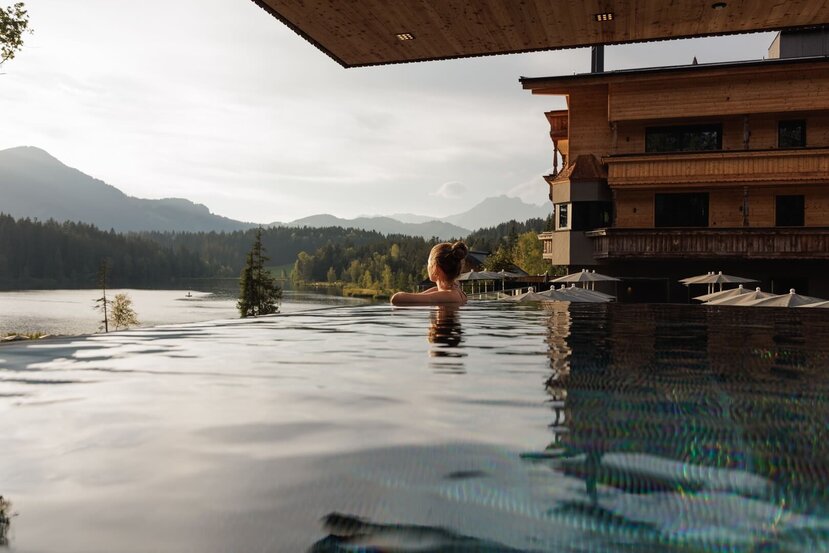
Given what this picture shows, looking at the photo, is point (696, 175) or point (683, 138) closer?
point (696, 175)

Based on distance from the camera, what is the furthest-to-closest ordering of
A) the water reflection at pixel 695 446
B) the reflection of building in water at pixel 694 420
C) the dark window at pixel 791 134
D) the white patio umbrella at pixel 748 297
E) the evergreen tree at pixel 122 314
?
the evergreen tree at pixel 122 314
the dark window at pixel 791 134
the white patio umbrella at pixel 748 297
the reflection of building in water at pixel 694 420
the water reflection at pixel 695 446

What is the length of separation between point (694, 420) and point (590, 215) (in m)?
29.3

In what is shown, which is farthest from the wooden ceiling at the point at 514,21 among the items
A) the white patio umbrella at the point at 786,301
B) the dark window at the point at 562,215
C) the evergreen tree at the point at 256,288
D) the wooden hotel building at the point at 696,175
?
the evergreen tree at the point at 256,288

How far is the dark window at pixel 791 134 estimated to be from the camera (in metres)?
28.2

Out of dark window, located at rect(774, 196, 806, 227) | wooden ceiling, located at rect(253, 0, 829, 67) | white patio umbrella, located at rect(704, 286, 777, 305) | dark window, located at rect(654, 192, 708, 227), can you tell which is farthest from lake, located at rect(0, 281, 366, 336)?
wooden ceiling, located at rect(253, 0, 829, 67)

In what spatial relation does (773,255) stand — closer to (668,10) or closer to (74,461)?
(668,10)

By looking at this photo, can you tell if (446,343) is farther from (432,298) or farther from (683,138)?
(683,138)

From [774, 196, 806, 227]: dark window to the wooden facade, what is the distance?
0.15ft

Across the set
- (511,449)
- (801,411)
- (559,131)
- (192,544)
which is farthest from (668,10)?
(559,131)

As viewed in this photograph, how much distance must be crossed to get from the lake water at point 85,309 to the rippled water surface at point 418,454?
8539 cm

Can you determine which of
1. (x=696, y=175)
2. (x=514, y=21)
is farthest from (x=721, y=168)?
(x=514, y=21)

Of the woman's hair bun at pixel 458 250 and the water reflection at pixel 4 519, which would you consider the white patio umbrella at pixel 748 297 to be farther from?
the water reflection at pixel 4 519

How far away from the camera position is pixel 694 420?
2039 millimetres

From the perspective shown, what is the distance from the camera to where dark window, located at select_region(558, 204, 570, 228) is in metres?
30.7
